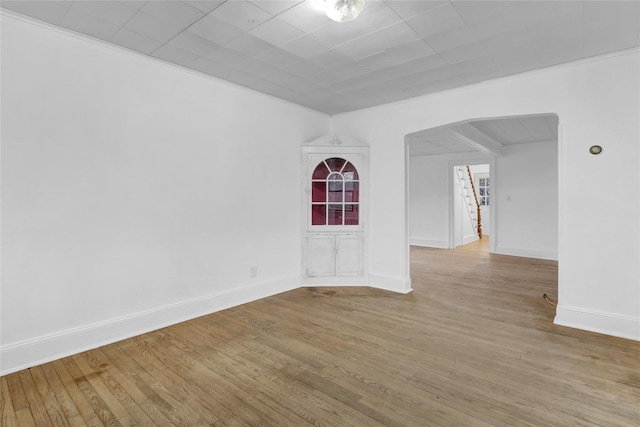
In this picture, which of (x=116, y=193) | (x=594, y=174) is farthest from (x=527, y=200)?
(x=116, y=193)

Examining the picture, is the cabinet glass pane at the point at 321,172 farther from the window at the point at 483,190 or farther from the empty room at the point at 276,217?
the window at the point at 483,190

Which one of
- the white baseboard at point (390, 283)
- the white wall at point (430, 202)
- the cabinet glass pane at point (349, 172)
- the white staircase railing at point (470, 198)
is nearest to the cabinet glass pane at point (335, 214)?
the cabinet glass pane at point (349, 172)

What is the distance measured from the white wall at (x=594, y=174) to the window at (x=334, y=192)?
1.81 metres

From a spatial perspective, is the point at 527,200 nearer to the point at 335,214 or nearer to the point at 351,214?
the point at 351,214

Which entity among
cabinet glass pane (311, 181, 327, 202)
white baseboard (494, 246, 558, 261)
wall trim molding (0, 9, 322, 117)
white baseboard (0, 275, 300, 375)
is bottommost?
white baseboard (0, 275, 300, 375)

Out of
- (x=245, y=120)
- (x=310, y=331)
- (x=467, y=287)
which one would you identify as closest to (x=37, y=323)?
(x=310, y=331)

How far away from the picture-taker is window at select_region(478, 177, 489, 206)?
448 inches

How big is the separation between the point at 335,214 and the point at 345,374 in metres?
2.61

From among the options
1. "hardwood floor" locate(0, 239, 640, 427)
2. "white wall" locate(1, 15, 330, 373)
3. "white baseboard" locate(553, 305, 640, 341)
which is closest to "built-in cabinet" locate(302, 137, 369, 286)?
"white wall" locate(1, 15, 330, 373)

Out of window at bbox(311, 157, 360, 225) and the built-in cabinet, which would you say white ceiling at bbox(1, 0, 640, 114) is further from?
window at bbox(311, 157, 360, 225)

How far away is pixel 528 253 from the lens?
711 centimetres

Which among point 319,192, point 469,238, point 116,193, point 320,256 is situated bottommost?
point 469,238

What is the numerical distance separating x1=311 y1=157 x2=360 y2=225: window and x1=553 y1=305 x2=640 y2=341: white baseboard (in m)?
2.57

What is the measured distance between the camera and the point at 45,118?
2.49 meters
